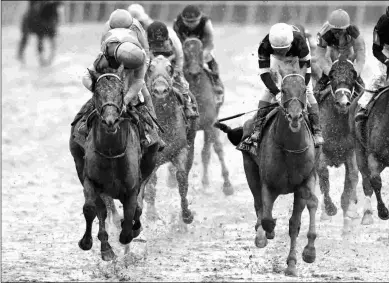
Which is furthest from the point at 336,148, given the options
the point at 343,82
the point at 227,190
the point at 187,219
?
the point at 227,190

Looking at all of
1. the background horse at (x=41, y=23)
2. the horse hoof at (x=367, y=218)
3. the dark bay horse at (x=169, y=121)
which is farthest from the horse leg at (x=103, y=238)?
the background horse at (x=41, y=23)

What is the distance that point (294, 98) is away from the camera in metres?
12.1

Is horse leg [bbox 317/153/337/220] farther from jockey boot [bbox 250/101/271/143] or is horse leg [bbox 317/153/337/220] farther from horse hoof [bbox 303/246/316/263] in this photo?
horse hoof [bbox 303/246/316/263]

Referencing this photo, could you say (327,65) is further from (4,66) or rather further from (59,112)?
(4,66)

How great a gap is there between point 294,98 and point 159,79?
3731 mm

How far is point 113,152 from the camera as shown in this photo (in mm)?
12305

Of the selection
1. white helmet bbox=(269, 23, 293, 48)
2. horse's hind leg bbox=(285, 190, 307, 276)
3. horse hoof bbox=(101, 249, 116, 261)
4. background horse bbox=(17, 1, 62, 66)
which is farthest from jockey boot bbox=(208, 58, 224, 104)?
background horse bbox=(17, 1, 62, 66)

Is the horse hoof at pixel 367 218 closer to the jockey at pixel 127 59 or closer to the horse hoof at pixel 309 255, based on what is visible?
the horse hoof at pixel 309 255

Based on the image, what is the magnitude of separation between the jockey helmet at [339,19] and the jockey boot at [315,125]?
3.30 metres

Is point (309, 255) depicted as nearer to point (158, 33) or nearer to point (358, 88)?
point (358, 88)

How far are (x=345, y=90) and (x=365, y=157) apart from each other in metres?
0.97

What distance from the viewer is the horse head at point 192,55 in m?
18.5

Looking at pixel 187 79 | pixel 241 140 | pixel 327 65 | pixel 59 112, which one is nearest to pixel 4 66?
pixel 59 112

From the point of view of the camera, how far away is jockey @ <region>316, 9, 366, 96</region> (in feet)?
53.4
